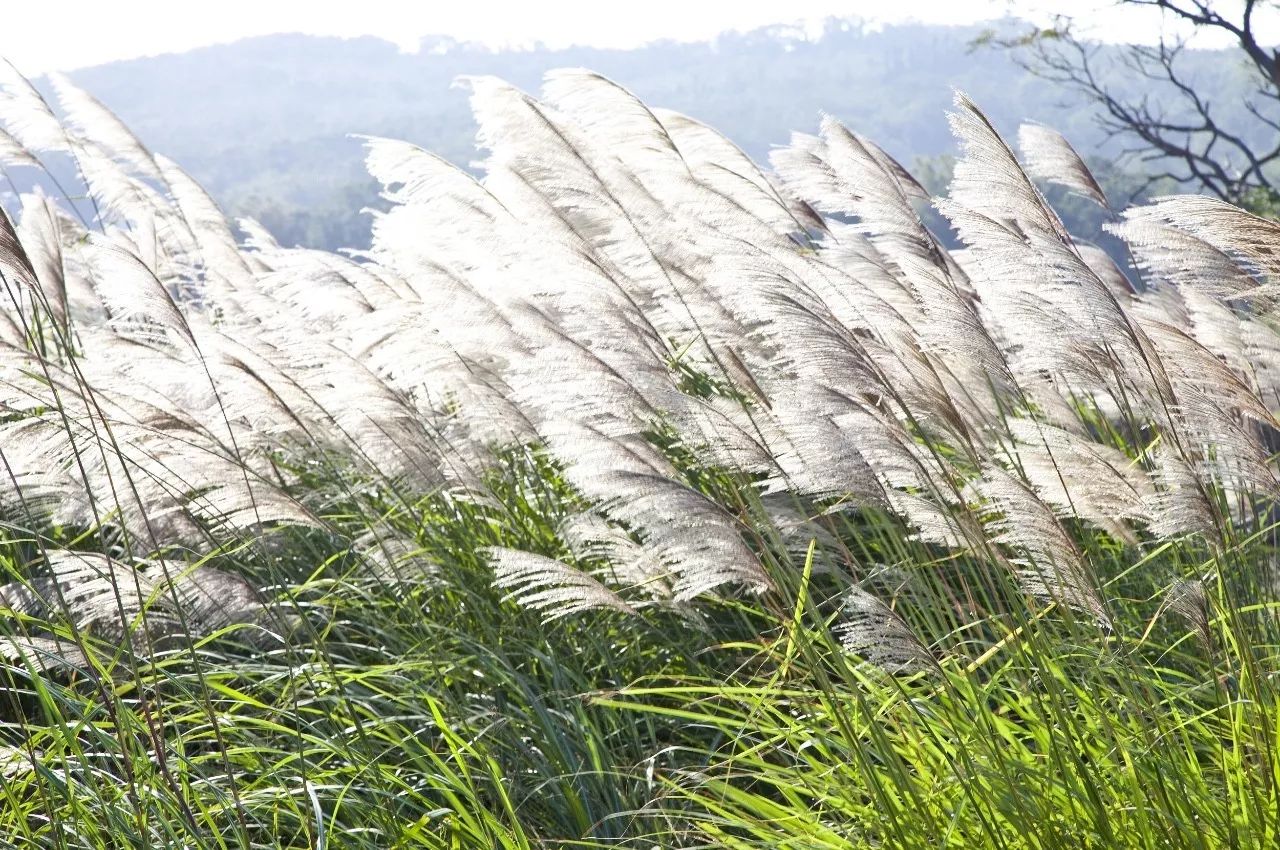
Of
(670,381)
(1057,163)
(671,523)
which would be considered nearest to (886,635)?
(671,523)

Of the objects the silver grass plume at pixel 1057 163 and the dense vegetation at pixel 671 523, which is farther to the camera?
the silver grass plume at pixel 1057 163

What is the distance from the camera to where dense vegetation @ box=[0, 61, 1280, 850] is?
2082 mm

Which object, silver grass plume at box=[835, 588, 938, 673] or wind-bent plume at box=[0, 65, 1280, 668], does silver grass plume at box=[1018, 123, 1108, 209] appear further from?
silver grass plume at box=[835, 588, 938, 673]

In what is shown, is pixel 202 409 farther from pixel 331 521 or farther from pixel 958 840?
pixel 958 840

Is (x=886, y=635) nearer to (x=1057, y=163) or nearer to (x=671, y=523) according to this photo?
(x=671, y=523)

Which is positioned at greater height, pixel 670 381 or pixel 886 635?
pixel 670 381

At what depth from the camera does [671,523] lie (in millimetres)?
2193

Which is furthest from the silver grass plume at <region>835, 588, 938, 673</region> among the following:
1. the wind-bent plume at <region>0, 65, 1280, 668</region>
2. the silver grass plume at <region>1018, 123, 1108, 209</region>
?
the silver grass plume at <region>1018, 123, 1108, 209</region>

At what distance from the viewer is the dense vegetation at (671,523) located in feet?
6.83

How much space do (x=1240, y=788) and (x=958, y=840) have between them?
0.49m

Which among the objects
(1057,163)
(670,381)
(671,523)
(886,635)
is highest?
(1057,163)

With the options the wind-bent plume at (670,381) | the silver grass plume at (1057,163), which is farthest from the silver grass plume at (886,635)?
the silver grass plume at (1057,163)

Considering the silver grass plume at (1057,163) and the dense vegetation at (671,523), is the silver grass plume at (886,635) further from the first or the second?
the silver grass plume at (1057,163)

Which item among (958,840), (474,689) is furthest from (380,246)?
(958,840)
